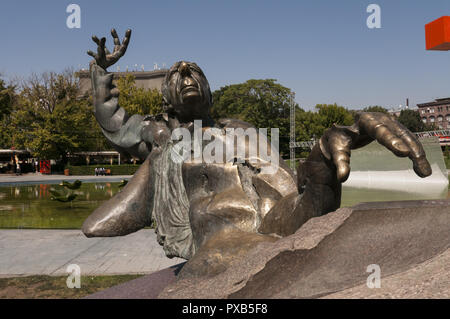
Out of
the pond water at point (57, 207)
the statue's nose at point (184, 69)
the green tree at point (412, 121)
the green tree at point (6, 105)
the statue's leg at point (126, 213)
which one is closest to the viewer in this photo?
the statue's nose at point (184, 69)

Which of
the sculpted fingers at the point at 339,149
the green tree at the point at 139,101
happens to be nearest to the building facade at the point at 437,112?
the green tree at the point at 139,101

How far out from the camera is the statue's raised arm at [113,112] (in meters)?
3.69

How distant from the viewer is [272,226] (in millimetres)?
2598

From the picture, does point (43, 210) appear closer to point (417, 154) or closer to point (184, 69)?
point (184, 69)

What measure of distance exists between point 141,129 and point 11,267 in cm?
527

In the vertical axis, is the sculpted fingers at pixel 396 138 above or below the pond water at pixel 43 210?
above

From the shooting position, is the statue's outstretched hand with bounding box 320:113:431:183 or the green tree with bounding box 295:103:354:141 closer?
the statue's outstretched hand with bounding box 320:113:431:183

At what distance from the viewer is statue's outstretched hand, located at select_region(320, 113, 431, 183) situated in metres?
1.71

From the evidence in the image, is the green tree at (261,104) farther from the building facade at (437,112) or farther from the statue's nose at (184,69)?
the statue's nose at (184,69)

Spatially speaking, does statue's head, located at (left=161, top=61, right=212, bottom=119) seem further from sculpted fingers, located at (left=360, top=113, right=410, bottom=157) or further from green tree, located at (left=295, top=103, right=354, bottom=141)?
green tree, located at (left=295, top=103, right=354, bottom=141)

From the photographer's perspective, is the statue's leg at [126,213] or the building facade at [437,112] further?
the building facade at [437,112]

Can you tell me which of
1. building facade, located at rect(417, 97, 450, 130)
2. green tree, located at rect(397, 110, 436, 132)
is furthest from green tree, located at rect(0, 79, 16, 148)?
building facade, located at rect(417, 97, 450, 130)

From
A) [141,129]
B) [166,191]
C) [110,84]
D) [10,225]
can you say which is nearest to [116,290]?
[166,191]
